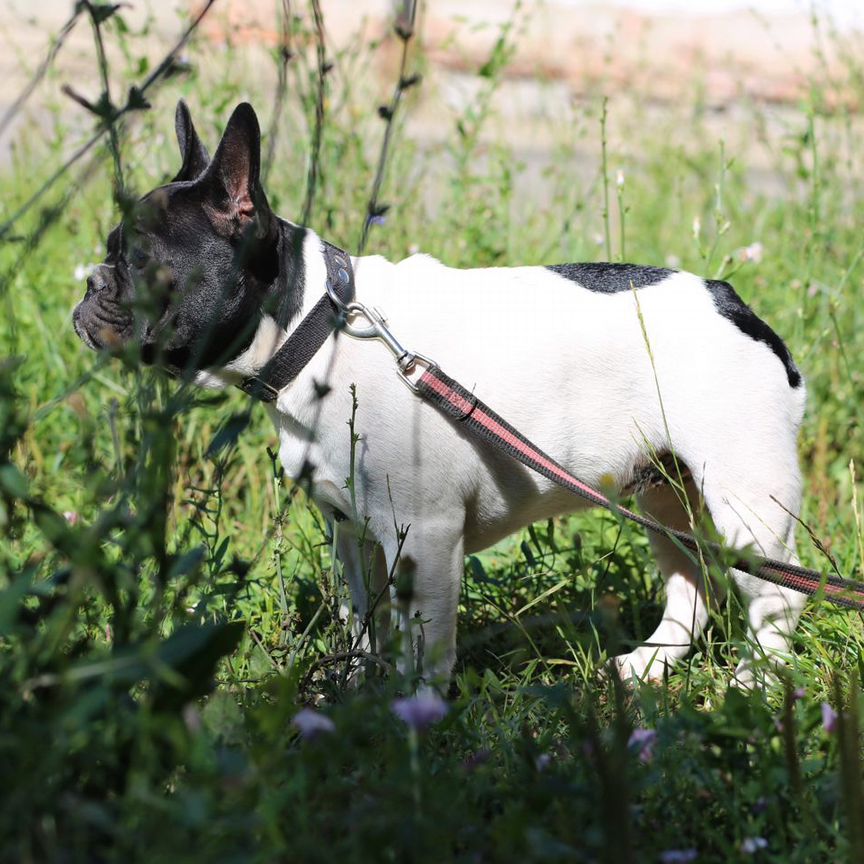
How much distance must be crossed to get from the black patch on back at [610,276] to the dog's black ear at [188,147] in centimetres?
84

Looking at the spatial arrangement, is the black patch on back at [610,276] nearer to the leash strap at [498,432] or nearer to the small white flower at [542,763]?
the leash strap at [498,432]

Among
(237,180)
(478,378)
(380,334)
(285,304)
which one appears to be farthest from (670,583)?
(237,180)

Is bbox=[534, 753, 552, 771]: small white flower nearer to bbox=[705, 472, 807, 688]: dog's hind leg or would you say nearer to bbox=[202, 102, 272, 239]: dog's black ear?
bbox=[705, 472, 807, 688]: dog's hind leg

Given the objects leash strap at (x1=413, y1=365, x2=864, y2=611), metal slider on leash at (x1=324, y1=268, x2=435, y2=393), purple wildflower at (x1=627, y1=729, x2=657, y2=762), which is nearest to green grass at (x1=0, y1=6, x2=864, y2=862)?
purple wildflower at (x1=627, y1=729, x2=657, y2=762)

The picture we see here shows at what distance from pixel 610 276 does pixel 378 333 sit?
61cm

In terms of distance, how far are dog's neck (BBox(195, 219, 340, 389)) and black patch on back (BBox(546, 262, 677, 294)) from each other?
0.57 metres

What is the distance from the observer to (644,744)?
5.24 ft

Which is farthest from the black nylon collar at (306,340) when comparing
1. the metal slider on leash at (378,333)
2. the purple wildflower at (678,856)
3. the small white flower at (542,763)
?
the purple wildflower at (678,856)

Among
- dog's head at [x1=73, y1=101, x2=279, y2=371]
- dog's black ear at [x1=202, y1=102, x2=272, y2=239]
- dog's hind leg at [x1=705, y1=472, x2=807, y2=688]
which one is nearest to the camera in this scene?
dog's black ear at [x1=202, y1=102, x2=272, y2=239]

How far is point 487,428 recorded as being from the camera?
7.53 feet

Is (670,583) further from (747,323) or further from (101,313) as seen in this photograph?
(101,313)

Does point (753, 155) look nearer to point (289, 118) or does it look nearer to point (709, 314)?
point (289, 118)

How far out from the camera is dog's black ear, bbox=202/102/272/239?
218 centimetres

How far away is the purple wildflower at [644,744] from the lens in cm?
159
